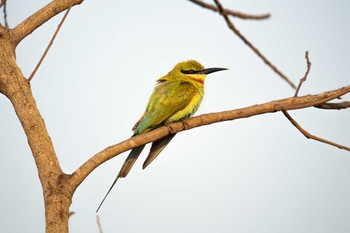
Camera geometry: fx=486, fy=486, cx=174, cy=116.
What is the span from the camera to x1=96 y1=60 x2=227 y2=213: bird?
13.8 ft

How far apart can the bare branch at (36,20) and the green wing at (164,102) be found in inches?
58.0

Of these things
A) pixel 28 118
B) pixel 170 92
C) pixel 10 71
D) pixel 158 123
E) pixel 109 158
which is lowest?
pixel 109 158

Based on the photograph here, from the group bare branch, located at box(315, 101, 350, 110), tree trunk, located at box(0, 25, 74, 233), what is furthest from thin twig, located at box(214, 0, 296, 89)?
bare branch, located at box(315, 101, 350, 110)

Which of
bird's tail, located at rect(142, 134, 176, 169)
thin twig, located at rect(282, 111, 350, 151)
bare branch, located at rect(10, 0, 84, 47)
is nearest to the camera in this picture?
thin twig, located at rect(282, 111, 350, 151)

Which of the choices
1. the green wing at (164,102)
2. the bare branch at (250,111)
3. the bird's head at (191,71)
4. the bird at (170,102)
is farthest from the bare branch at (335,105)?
the bird's head at (191,71)

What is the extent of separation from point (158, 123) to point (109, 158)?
1.73m

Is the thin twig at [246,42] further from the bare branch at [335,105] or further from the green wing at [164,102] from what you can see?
the green wing at [164,102]

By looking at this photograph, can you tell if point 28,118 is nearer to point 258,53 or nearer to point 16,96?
point 16,96

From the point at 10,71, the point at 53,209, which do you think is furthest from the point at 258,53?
the point at 10,71

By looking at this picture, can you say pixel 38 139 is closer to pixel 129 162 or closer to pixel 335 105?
pixel 129 162

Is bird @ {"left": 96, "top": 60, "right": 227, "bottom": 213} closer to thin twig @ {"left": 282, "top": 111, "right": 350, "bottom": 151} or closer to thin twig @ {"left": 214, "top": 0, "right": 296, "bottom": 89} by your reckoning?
thin twig @ {"left": 282, "top": 111, "right": 350, "bottom": 151}

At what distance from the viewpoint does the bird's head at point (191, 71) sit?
5.03 metres

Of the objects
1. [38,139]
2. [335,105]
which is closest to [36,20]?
[38,139]

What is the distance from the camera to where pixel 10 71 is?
2602 mm
